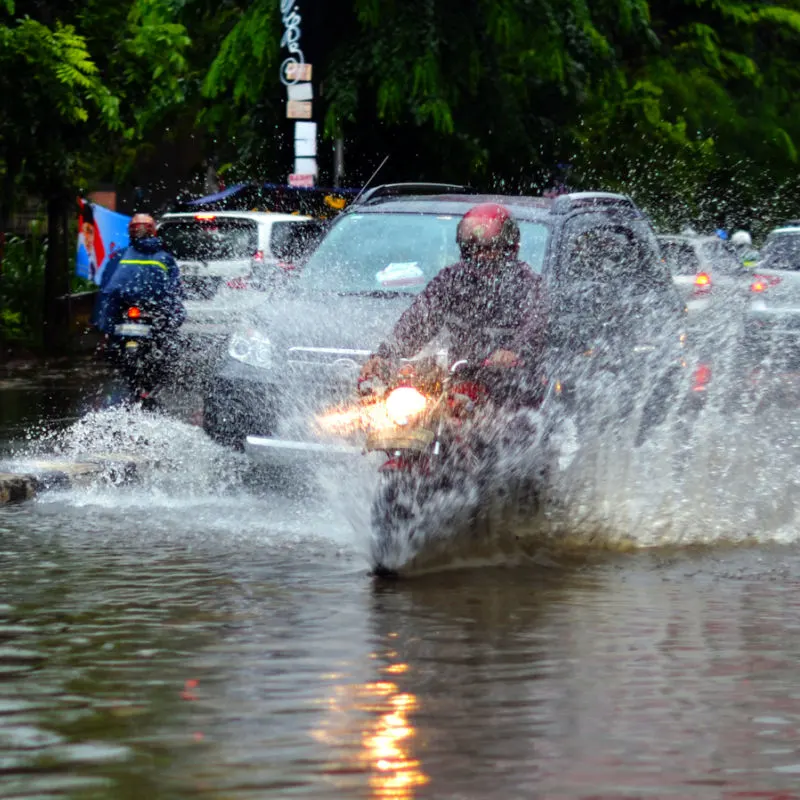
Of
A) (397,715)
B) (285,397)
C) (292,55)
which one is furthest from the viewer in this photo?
(292,55)

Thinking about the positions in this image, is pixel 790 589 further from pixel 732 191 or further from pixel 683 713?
pixel 732 191

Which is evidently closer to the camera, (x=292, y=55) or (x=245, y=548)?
(x=245, y=548)

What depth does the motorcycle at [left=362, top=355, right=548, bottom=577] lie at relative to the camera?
27.6 ft

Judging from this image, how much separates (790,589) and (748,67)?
74.5ft

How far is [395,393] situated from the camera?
27.8 ft

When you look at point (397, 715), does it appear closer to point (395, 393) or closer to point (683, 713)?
point (683, 713)

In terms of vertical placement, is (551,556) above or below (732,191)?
below

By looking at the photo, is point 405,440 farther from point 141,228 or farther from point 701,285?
point 701,285

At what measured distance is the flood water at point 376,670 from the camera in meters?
5.28

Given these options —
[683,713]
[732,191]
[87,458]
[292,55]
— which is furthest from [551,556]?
[732,191]

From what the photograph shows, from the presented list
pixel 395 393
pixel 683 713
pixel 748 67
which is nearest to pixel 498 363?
pixel 395 393

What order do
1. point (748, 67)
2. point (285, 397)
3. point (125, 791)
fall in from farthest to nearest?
point (748, 67) < point (285, 397) < point (125, 791)

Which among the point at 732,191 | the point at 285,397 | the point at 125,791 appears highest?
the point at 732,191

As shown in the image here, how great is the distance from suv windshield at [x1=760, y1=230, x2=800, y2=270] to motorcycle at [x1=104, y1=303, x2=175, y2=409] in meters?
6.84
